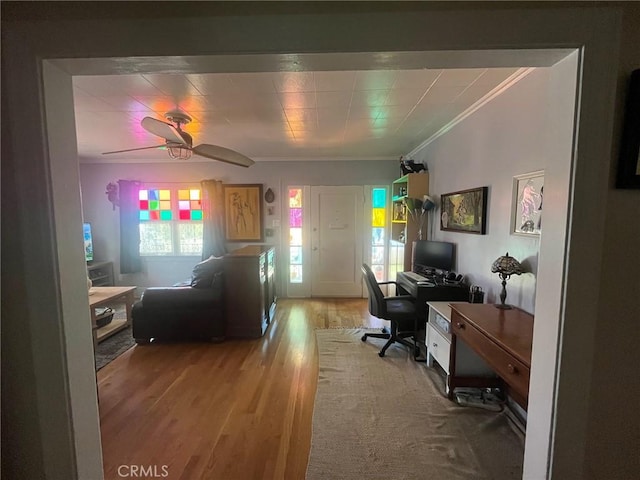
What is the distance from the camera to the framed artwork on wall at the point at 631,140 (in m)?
0.85

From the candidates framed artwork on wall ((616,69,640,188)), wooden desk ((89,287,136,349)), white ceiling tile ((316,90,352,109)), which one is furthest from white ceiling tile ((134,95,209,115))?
framed artwork on wall ((616,69,640,188))

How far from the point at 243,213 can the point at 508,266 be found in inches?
156

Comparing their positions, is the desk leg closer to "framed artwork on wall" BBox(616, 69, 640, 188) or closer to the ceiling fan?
the ceiling fan

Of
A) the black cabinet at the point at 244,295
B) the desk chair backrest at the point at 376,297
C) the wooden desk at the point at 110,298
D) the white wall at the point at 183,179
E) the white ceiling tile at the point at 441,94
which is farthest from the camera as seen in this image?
the white wall at the point at 183,179

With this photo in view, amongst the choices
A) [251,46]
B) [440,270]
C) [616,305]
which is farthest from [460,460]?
[251,46]

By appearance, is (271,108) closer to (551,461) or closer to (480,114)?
(480,114)

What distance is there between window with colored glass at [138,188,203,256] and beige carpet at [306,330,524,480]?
3578 mm

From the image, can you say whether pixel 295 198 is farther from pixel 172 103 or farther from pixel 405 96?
pixel 405 96

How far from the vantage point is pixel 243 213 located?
16.1ft

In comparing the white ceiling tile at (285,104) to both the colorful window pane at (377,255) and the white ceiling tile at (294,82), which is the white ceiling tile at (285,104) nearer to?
the white ceiling tile at (294,82)

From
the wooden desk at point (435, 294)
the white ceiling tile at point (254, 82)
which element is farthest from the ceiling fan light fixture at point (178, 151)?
the wooden desk at point (435, 294)

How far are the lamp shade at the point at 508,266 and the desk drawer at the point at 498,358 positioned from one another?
1.35 feet

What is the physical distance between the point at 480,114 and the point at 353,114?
1.09m

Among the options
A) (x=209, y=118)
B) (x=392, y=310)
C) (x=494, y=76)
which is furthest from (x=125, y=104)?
(x=392, y=310)
